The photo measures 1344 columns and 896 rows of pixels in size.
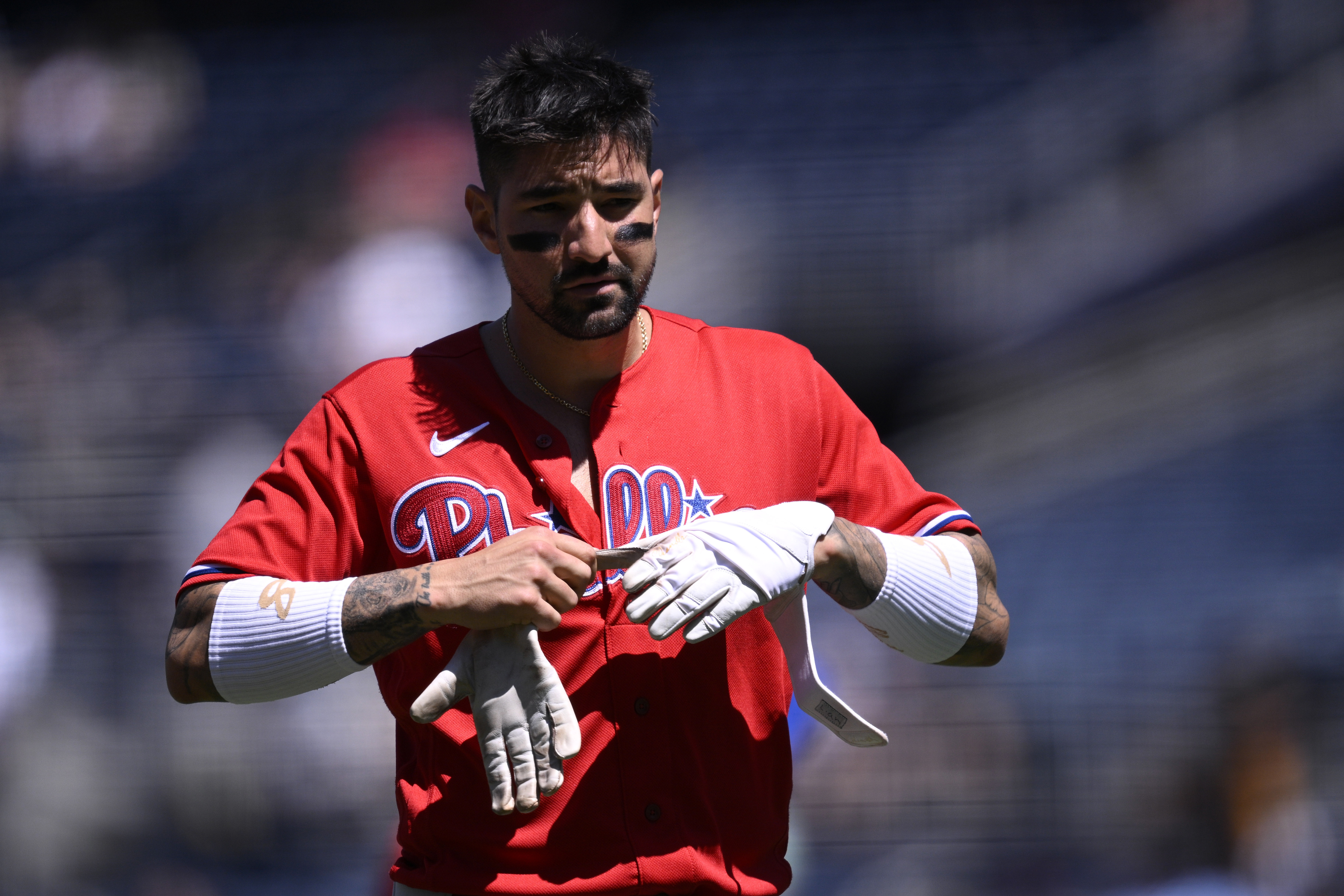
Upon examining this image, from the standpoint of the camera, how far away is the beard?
5.76ft

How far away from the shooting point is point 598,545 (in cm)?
173

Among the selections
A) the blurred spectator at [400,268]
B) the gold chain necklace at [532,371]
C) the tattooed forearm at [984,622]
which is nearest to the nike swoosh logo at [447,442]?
the gold chain necklace at [532,371]

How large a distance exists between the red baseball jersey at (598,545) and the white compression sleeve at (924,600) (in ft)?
0.33

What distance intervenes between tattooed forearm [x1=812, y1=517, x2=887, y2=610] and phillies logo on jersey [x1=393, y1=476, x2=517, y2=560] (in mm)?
454

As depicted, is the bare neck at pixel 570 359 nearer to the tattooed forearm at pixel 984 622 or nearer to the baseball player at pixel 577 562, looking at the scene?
the baseball player at pixel 577 562

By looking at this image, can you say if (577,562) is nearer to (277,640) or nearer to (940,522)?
(277,640)

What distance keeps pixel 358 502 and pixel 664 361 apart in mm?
532

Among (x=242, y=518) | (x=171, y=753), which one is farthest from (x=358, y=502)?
(x=171, y=753)

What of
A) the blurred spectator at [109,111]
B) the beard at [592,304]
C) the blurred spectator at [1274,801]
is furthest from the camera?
the blurred spectator at [109,111]

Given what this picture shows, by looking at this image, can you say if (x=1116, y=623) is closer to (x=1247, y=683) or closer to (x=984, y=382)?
(x=1247, y=683)

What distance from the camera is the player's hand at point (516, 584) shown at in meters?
1.53

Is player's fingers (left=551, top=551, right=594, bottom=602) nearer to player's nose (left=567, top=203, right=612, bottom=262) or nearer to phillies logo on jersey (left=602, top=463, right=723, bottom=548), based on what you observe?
phillies logo on jersey (left=602, top=463, right=723, bottom=548)

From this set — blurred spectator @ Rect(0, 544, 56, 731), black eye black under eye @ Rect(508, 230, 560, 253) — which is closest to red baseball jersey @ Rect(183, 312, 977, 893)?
black eye black under eye @ Rect(508, 230, 560, 253)

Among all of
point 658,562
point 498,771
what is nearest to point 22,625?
point 498,771
